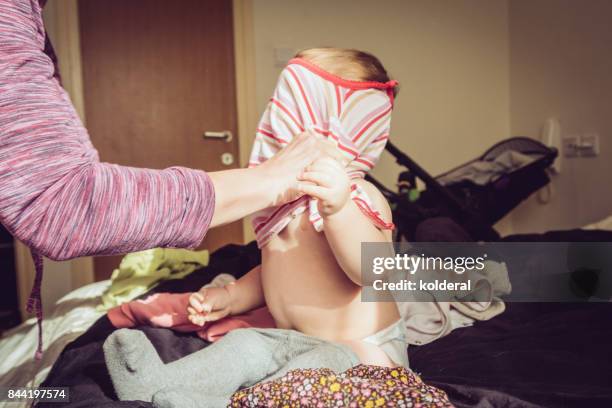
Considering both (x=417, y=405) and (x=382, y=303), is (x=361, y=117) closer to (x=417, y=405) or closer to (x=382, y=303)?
(x=382, y=303)

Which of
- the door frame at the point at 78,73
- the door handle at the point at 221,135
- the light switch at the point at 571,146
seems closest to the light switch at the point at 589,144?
the light switch at the point at 571,146

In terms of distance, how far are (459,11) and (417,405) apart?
247 centimetres

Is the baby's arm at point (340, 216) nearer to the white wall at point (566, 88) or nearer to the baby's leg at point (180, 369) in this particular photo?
the baby's leg at point (180, 369)

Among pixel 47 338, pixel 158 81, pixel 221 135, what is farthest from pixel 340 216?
A: pixel 158 81

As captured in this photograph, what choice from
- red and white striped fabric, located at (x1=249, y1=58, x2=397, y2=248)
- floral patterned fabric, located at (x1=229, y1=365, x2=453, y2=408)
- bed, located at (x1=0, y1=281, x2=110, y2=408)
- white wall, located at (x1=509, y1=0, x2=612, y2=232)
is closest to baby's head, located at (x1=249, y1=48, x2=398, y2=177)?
red and white striped fabric, located at (x1=249, y1=58, x2=397, y2=248)

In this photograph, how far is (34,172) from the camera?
0.38 meters

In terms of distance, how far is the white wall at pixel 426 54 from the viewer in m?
2.15

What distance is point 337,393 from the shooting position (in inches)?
16.1

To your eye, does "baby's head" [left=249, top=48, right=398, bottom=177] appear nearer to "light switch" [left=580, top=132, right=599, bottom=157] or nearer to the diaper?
the diaper

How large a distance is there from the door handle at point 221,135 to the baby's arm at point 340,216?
154 cm

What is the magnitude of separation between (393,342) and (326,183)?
0.29 metres

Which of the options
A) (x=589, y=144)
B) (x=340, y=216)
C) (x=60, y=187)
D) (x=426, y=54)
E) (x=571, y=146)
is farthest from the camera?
(x=426, y=54)

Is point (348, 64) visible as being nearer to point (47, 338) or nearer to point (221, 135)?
point (47, 338)

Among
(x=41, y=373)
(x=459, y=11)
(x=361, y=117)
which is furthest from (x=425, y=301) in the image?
(x=459, y=11)
